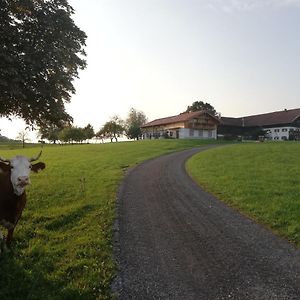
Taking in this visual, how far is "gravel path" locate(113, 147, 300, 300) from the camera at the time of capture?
891cm

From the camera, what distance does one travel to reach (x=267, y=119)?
11331cm

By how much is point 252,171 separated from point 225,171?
7.03 feet

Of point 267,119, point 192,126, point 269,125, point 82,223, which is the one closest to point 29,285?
point 82,223

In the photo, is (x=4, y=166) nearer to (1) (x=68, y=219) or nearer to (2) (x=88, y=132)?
(1) (x=68, y=219)

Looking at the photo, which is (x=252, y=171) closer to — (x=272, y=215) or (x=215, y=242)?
(x=272, y=215)

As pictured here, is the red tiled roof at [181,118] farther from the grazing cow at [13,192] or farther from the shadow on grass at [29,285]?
the shadow on grass at [29,285]

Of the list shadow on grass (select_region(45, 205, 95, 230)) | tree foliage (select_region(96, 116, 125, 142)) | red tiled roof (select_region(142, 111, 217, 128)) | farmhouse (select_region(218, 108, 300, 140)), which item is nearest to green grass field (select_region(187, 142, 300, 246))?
shadow on grass (select_region(45, 205, 95, 230))

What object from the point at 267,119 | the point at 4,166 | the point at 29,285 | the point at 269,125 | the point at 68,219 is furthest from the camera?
the point at 267,119

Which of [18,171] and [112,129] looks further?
[112,129]

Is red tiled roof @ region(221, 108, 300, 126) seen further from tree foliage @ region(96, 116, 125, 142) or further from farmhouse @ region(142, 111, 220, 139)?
tree foliage @ region(96, 116, 125, 142)

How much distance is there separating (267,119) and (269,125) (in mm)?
3609

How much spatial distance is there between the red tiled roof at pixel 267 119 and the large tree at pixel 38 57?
3521 inches

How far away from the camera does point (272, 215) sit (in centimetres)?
1625

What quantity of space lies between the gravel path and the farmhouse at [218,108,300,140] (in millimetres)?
91954
